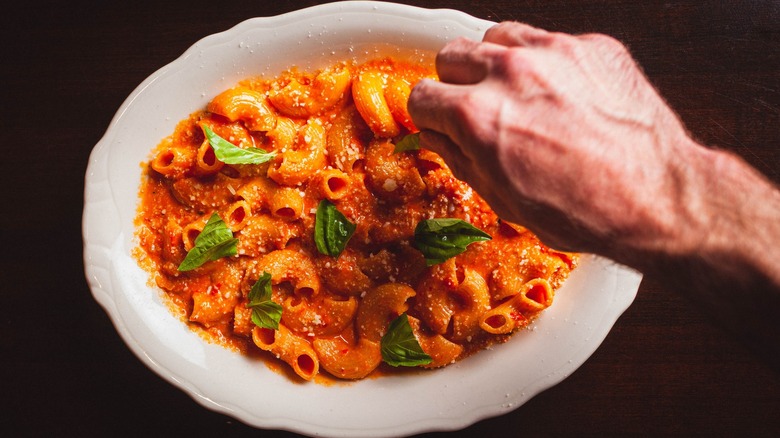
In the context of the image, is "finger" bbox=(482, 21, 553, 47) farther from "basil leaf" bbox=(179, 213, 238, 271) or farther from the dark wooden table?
"basil leaf" bbox=(179, 213, 238, 271)

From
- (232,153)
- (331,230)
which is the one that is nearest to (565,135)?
(331,230)

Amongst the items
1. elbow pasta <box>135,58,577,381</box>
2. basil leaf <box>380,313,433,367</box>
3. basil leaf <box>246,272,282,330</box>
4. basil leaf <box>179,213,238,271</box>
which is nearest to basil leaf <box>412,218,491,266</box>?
elbow pasta <box>135,58,577,381</box>

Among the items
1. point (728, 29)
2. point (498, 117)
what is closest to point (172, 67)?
point (498, 117)

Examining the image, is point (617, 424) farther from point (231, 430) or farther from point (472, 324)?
point (231, 430)

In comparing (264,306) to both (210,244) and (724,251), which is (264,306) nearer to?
(210,244)

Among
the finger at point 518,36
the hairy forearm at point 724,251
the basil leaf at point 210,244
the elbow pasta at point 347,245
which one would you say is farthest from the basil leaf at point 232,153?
the hairy forearm at point 724,251
